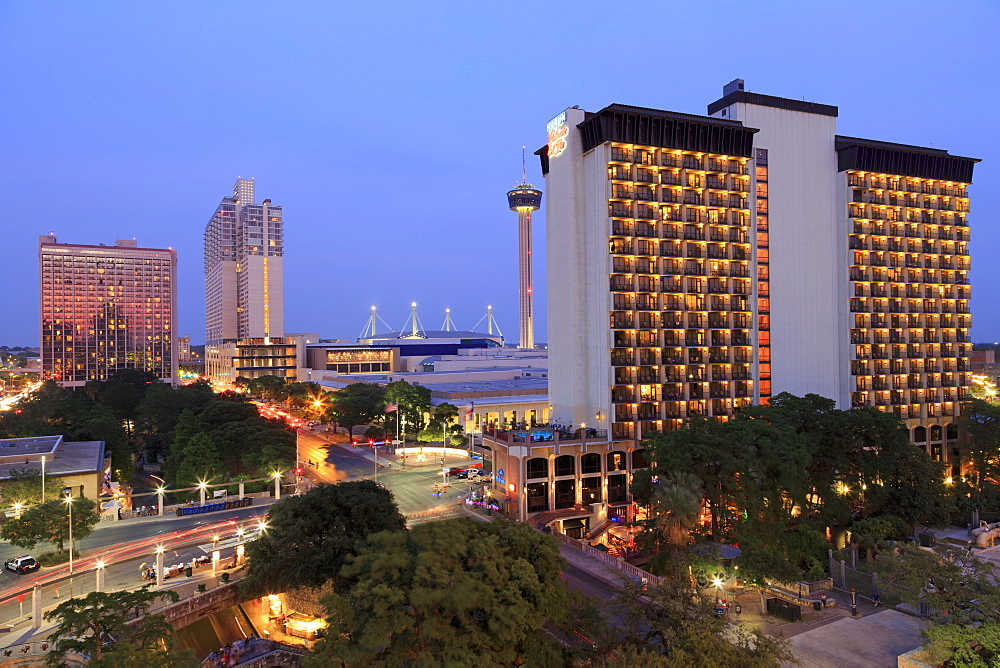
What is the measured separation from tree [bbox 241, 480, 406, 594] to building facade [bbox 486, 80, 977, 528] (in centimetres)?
2651

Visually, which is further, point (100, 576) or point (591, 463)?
point (591, 463)

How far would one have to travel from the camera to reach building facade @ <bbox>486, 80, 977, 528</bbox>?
75875 mm

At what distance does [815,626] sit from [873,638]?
11.5 feet

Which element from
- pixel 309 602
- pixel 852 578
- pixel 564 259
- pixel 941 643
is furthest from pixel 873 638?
pixel 564 259

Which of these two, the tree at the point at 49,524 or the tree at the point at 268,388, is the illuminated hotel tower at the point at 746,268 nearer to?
the tree at the point at 49,524

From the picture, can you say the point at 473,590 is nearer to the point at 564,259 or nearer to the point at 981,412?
the point at 564,259

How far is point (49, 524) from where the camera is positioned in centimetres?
4866

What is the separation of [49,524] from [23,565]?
4.02 m

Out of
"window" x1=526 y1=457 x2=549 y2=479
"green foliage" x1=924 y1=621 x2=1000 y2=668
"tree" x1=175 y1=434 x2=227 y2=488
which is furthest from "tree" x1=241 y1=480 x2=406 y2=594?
"green foliage" x1=924 y1=621 x2=1000 y2=668

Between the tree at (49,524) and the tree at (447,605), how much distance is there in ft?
107

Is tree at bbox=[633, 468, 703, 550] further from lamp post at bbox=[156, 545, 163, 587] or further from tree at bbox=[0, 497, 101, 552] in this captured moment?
tree at bbox=[0, 497, 101, 552]

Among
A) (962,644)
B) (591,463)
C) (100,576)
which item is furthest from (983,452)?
(100,576)

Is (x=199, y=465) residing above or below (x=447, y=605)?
below

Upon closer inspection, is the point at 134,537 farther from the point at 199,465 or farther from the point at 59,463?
the point at 59,463
